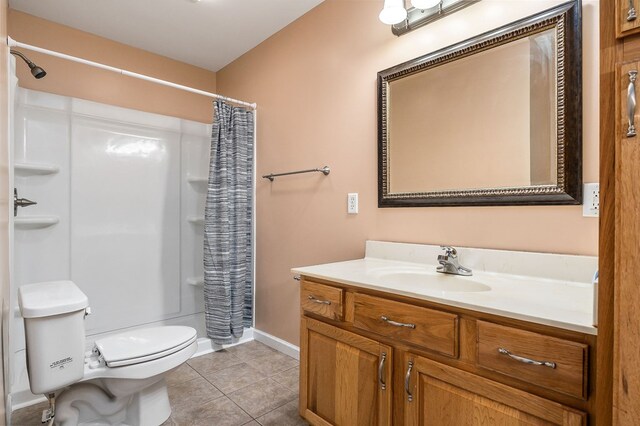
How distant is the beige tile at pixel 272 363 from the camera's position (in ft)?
7.34

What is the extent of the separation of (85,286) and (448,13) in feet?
9.59

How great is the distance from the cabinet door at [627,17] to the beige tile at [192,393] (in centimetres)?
226

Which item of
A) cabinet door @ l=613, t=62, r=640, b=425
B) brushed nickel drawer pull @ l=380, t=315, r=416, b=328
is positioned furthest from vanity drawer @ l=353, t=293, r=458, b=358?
cabinet door @ l=613, t=62, r=640, b=425

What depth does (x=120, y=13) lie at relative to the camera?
2.33 m

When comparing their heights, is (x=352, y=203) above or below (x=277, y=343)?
above

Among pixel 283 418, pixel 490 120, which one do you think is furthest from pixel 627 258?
pixel 283 418

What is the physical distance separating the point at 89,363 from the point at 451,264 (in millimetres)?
1690

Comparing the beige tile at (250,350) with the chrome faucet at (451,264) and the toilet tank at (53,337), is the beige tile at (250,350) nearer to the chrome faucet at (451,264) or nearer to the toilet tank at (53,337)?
the toilet tank at (53,337)

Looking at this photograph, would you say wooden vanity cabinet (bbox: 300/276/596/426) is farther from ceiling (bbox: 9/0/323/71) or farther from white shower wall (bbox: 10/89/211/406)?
ceiling (bbox: 9/0/323/71)

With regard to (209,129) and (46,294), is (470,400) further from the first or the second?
(209,129)

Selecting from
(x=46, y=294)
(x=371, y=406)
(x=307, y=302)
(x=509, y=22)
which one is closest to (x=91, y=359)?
(x=46, y=294)

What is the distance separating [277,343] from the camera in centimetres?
256

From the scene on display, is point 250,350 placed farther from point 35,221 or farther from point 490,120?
point 490,120

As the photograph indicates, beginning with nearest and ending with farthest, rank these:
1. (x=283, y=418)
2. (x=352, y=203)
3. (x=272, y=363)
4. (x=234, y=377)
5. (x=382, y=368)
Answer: (x=382, y=368)
(x=283, y=418)
(x=352, y=203)
(x=234, y=377)
(x=272, y=363)
